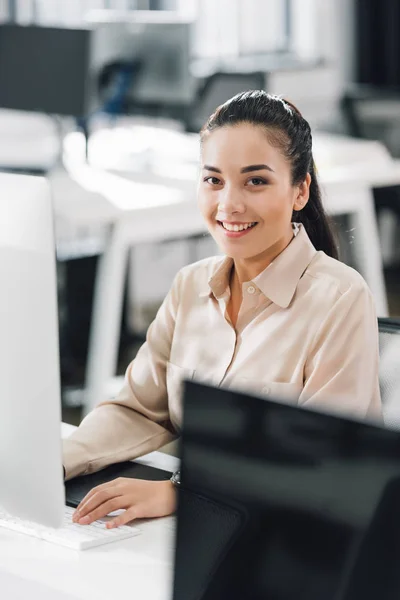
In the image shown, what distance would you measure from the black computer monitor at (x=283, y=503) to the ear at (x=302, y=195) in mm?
795

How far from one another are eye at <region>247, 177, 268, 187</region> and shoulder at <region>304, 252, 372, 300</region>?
145 mm

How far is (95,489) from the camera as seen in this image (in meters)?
1.38

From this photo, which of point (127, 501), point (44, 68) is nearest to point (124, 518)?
point (127, 501)

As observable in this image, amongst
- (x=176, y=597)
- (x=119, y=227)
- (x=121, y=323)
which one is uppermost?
(x=176, y=597)

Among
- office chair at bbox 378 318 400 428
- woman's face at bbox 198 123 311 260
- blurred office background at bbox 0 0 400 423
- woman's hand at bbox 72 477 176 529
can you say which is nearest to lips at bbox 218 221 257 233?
woman's face at bbox 198 123 311 260

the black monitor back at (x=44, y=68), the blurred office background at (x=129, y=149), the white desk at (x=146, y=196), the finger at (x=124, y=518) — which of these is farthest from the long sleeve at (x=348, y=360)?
the black monitor back at (x=44, y=68)

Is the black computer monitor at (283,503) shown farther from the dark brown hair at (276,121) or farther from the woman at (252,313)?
the dark brown hair at (276,121)

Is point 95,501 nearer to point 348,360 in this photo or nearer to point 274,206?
point 348,360

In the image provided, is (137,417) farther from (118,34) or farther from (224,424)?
(118,34)

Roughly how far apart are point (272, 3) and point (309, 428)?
5.62 meters

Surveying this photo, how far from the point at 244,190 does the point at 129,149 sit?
2.85 m

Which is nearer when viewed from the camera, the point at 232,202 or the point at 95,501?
the point at 95,501

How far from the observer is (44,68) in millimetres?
3965

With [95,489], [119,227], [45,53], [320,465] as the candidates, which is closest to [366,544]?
[320,465]
